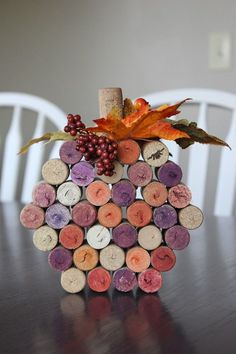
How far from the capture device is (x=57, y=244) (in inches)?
32.4

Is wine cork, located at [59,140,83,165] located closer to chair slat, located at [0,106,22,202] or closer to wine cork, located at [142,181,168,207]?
wine cork, located at [142,181,168,207]

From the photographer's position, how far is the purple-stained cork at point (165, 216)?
31.4 inches

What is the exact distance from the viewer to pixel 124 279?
2.69 ft

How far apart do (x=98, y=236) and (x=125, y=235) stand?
32 millimetres

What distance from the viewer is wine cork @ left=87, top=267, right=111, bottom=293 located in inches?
32.2

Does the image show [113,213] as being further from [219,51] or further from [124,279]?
[219,51]

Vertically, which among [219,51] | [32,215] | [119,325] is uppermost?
[219,51]

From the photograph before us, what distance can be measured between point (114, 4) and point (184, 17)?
0.28 m

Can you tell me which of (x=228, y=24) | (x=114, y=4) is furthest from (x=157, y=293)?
(x=114, y=4)

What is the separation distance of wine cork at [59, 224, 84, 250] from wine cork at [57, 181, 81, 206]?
0.03 m

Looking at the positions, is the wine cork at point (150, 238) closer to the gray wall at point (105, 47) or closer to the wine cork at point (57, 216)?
the wine cork at point (57, 216)

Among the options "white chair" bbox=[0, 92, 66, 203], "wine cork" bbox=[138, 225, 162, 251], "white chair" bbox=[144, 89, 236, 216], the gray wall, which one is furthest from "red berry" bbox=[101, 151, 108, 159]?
the gray wall

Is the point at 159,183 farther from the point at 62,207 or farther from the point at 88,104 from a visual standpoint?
the point at 88,104

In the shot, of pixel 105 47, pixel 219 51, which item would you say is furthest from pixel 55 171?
pixel 105 47
